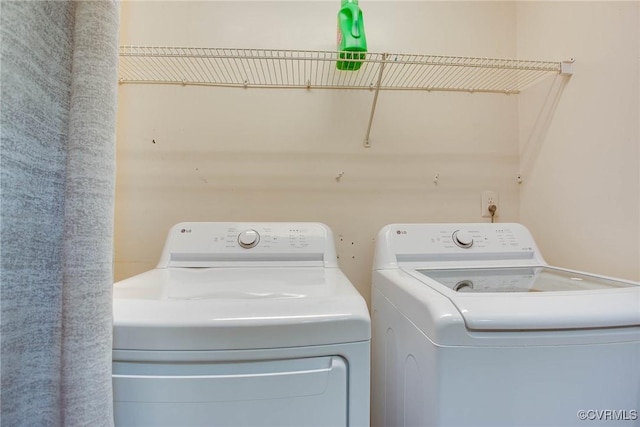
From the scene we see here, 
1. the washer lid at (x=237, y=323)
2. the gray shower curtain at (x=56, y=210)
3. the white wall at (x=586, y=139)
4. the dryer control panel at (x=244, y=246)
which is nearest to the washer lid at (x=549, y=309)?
the washer lid at (x=237, y=323)

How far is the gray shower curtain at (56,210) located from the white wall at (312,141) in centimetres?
89

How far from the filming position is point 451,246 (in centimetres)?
109

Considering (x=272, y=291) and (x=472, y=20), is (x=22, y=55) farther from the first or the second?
(x=472, y=20)

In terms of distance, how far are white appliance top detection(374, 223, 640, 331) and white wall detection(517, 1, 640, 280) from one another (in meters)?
0.16

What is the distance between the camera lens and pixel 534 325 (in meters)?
0.54

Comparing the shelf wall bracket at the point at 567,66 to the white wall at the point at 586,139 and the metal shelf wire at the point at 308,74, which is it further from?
the metal shelf wire at the point at 308,74

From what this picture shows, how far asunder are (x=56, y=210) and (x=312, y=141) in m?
1.05

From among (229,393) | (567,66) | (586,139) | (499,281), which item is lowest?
(229,393)

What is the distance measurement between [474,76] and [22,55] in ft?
5.11

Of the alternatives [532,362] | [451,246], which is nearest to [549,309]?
[532,362]

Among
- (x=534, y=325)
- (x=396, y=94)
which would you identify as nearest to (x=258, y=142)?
(x=396, y=94)

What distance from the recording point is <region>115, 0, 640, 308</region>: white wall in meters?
1.31

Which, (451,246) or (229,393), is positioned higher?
(451,246)

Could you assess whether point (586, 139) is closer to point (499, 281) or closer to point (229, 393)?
point (499, 281)
